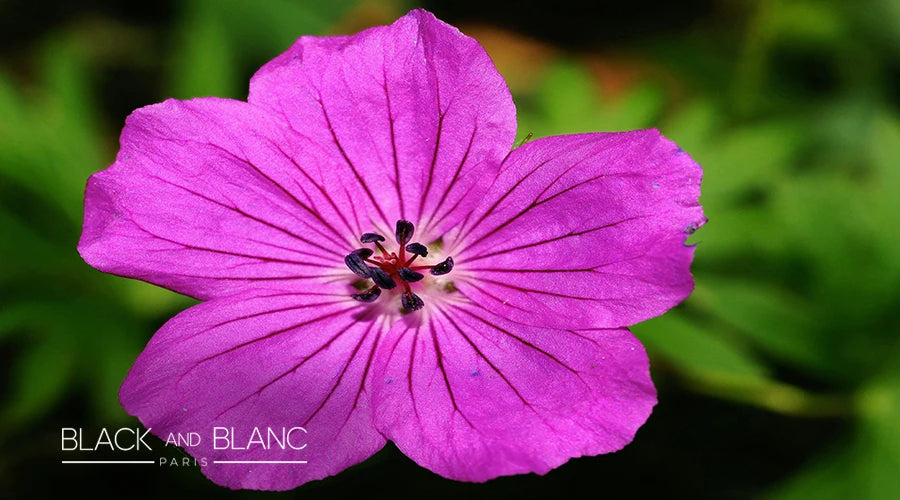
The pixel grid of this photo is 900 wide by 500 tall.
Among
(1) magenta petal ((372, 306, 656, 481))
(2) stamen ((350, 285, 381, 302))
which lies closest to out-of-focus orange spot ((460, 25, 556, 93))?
(2) stamen ((350, 285, 381, 302))

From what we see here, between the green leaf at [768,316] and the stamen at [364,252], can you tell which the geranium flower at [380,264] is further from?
the green leaf at [768,316]

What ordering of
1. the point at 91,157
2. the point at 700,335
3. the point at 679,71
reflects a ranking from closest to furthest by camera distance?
the point at 700,335 < the point at 91,157 < the point at 679,71

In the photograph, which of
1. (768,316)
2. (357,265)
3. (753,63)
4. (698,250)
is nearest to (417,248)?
(357,265)

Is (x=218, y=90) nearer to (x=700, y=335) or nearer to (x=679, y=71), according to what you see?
(x=700, y=335)

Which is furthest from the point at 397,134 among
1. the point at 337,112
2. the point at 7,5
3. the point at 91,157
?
the point at 7,5

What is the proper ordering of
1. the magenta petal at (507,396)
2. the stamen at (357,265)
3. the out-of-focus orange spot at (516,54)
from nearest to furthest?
the magenta petal at (507,396) → the stamen at (357,265) → the out-of-focus orange spot at (516,54)

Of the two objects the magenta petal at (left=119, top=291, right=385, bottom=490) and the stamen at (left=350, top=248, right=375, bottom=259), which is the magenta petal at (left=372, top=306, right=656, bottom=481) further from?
the stamen at (left=350, top=248, right=375, bottom=259)

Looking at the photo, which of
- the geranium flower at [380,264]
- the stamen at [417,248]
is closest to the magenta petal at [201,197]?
the geranium flower at [380,264]
